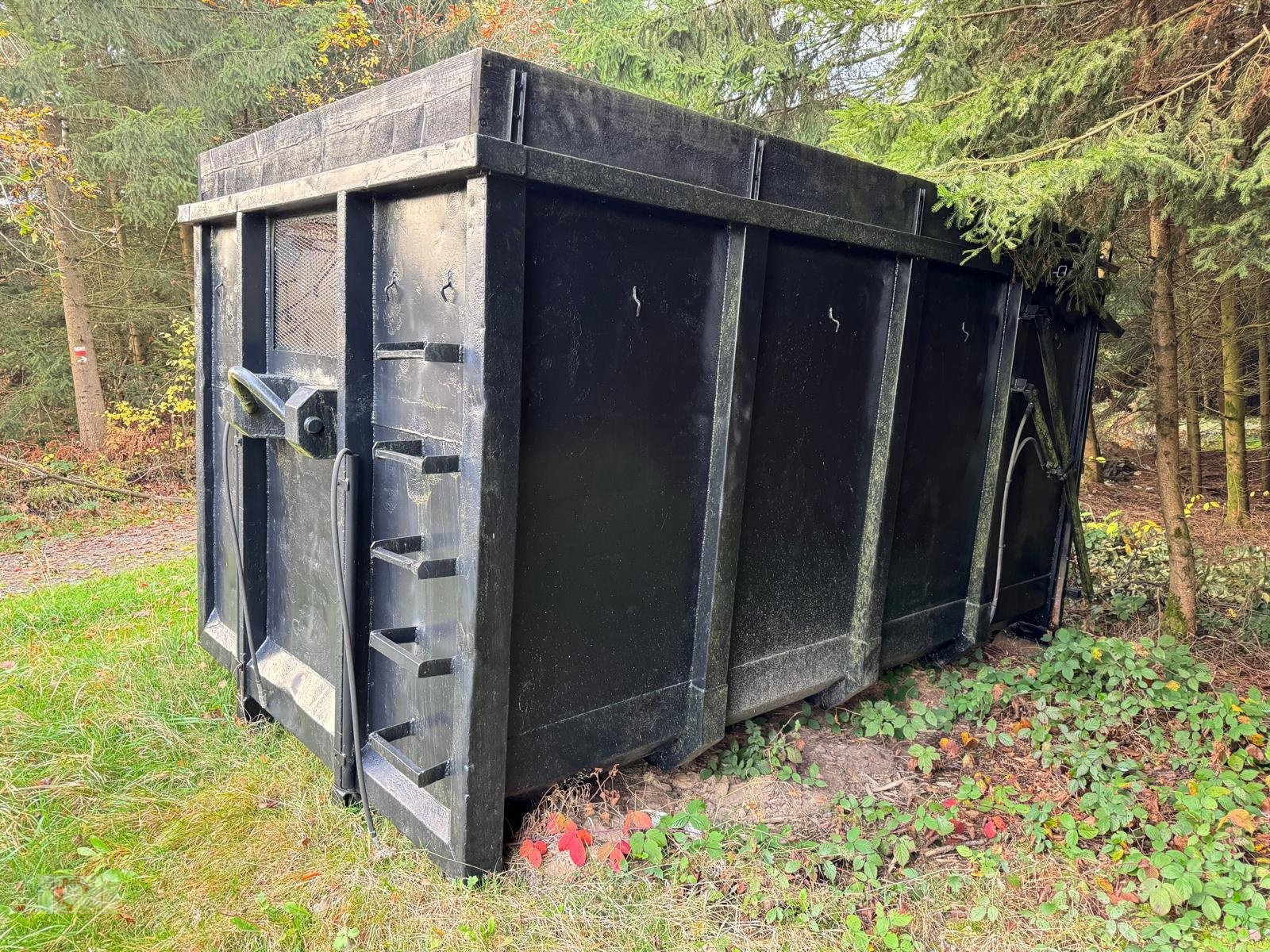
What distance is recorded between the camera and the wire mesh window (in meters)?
2.95

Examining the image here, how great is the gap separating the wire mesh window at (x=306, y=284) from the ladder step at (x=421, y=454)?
40 cm

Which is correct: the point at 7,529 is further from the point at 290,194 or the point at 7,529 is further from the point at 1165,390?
the point at 1165,390

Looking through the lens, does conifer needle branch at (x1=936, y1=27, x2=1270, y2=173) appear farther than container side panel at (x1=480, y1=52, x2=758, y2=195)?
Yes

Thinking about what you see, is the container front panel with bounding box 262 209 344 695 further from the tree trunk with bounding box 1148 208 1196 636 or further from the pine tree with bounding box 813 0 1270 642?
the tree trunk with bounding box 1148 208 1196 636

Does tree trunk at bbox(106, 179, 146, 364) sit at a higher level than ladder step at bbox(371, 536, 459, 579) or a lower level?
higher

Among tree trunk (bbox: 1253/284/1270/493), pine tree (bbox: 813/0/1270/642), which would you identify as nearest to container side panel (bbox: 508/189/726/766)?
pine tree (bbox: 813/0/1270/642)

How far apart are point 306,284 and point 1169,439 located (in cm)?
470

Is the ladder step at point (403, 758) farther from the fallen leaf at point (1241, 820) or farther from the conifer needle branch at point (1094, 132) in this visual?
the conifer needle branch at point (1094, 132)

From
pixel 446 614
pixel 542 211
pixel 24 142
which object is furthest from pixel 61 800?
pixel 24 142

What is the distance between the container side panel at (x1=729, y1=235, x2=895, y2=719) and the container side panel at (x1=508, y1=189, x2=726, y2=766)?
0.29 m

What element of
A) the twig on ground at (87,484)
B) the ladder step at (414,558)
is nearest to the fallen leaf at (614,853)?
the ladder step at (414,558)

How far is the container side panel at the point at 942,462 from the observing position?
3.83 m

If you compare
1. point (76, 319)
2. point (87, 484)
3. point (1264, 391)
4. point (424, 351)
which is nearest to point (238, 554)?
point (424, 351)

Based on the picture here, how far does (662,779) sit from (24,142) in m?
8.83
